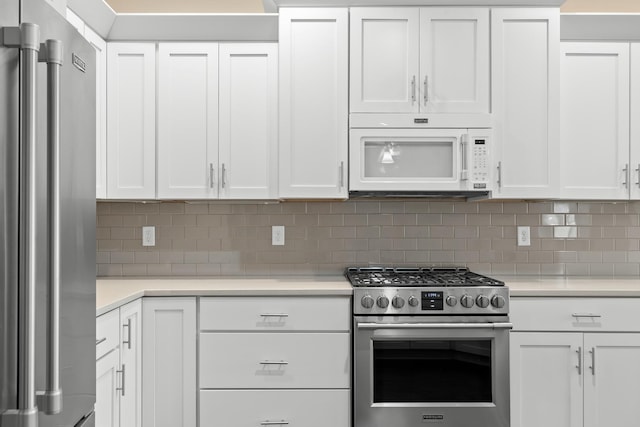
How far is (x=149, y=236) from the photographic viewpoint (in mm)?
3158

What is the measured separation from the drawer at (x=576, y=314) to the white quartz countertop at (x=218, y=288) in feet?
2.88

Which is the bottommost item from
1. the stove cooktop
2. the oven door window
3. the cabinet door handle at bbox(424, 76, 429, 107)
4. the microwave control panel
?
the oven door window

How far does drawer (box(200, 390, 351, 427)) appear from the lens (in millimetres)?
2523

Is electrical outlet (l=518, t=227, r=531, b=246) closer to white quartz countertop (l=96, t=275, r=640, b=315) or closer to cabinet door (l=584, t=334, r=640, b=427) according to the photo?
white quartz countertop (l=96, t=275, r=640, b=315)

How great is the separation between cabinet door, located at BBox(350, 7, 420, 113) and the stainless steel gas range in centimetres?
100

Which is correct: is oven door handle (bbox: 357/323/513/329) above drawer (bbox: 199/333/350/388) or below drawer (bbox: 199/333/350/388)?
above

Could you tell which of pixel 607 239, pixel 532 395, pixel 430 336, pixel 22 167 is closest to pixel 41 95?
pixel 22 167

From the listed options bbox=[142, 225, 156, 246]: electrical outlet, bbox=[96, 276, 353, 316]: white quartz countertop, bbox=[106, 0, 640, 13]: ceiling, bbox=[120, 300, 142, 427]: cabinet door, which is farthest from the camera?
bbox=[106, 0, 640, 13]: ceiling

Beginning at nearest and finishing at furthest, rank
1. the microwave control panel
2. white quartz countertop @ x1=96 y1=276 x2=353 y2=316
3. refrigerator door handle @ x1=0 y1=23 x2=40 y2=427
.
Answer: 1. refrigerator door handle @ x1=0 y1=23 x2=40 y2=427
2. white quartz countertop @ x1=96 y1=276 x2=353 y2=316
3. the microwave control panel

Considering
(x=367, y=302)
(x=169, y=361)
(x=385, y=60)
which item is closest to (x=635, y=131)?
(x=385, y=60)

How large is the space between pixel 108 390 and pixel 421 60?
2.21m

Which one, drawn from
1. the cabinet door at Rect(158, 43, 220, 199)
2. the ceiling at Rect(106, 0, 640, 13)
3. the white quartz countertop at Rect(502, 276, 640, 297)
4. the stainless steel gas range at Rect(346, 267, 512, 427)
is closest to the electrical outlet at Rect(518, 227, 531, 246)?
the white quartz countertop at Rect(502, 276, 640, 297)

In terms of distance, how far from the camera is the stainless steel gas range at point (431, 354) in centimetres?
250

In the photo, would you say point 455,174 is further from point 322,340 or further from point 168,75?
point 168,75
